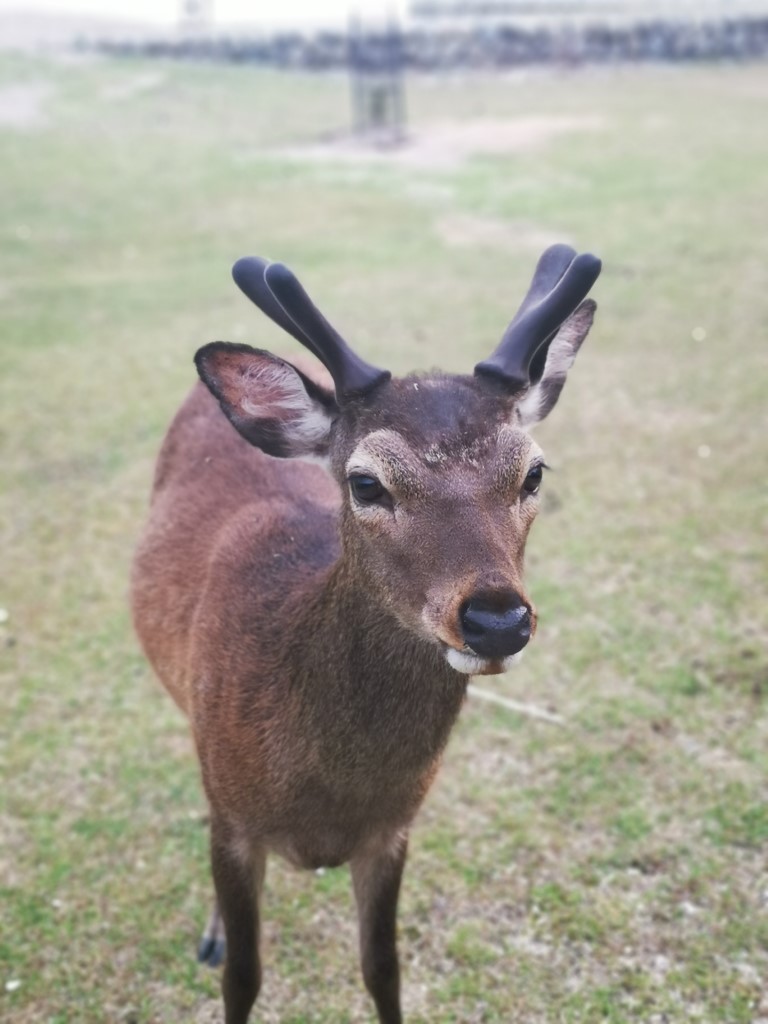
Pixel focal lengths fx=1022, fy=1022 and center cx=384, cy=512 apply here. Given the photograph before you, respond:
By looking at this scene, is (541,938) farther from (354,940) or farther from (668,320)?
(668,320)

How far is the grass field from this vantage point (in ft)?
11.9

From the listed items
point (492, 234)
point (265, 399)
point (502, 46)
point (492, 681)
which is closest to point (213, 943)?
point (492, 681)

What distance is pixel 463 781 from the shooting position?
440 cm

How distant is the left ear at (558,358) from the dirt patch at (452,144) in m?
14.8

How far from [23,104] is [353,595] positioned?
826 inches

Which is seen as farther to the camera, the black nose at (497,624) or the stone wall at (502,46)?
the stone wall at (502,46)

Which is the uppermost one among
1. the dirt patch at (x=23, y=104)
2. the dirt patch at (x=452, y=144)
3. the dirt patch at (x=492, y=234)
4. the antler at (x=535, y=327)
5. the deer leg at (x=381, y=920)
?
the antler at (x=535, y=327)

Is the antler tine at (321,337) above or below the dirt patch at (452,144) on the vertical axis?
above

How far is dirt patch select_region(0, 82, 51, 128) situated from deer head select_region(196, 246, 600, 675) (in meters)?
18.6

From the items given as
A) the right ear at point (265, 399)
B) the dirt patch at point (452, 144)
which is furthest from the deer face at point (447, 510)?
the dirt patch at point (452, 144)

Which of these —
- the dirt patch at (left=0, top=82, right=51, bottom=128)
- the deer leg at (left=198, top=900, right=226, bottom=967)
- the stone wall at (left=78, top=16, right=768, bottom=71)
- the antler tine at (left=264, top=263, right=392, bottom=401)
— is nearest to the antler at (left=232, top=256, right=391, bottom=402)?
the antler tine at (left=264, top=263, right=392, bottom=401)

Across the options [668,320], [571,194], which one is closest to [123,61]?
[571,194]

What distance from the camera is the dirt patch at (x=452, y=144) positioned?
Answer: 1772 centimetres

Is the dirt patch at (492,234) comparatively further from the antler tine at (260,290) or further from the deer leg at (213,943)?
the antler tine at (260,290)
